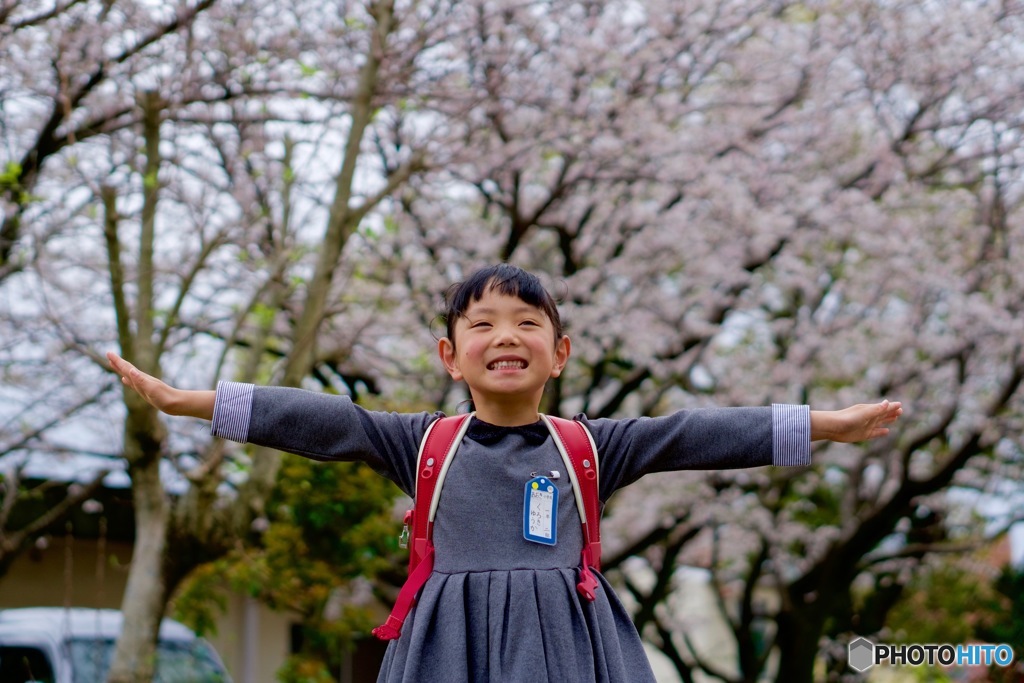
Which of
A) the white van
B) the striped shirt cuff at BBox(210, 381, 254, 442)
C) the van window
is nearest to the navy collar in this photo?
the striped shirt cuff at BBox(210, 381, 254, 442)

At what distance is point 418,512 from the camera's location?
8.14 feet

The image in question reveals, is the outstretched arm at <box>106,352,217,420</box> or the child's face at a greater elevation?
the child's face

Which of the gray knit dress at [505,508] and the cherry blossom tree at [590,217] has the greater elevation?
the cherry blossom tree at [590,217]

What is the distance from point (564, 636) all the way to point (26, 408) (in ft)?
20.5

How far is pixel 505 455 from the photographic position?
98.2 inches

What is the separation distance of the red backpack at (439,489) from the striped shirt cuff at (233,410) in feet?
1.30

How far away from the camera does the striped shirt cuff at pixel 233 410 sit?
7.84ft

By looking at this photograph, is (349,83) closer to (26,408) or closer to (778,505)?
(26,408)

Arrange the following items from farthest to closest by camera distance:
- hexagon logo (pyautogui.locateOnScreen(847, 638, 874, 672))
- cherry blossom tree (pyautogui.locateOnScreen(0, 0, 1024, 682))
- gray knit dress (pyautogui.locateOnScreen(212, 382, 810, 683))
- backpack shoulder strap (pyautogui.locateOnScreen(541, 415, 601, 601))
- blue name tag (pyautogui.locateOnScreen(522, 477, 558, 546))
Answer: hexagon logo (pyautogui.locateOnScreen(847, 638, 874, 672)), cherry blossom tree (pyautogui.locateOnScreen(0, 0, 1024, 682)), backpack shoulder strap (pyautogui.locateOnScreen(541, 415, 601, 601)), blue name tag (pyautogui.locateOnScreen(522, 477, 558, 546)), gray knit dress (pyautogui.locateOnScreen(212, 382, 810, 683))

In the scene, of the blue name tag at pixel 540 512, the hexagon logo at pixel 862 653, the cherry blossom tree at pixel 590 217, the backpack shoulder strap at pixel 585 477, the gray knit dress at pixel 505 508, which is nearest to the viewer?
the gray knit dress at pixel 505 508

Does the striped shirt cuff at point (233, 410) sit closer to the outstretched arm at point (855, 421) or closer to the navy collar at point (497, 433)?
the navy collar at point (497, 433)

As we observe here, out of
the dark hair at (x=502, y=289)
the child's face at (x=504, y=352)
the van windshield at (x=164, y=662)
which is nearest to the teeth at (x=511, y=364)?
the child's face at (x=504, y=352)

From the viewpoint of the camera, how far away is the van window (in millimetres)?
6258

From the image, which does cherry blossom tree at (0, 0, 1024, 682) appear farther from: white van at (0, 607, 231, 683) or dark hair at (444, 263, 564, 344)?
dark hair at (444, 263, 564, 344)
